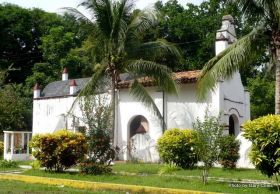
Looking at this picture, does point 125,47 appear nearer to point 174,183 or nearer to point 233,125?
point 233,125

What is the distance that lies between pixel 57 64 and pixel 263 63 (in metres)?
18.4

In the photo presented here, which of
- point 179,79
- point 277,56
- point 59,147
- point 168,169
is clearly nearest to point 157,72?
point 179,79

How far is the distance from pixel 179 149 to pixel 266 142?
21.8 ft

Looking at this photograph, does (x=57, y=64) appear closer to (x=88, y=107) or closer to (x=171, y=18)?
(x=171, y=18)

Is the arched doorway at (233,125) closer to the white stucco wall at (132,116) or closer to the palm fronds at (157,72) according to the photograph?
the white stucco wall at (132,116)

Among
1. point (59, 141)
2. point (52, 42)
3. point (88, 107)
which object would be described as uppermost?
point (52, 42)

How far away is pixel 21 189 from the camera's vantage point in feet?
38.8

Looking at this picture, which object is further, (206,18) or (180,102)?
(206,18)

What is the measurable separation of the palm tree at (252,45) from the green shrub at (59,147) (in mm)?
4971

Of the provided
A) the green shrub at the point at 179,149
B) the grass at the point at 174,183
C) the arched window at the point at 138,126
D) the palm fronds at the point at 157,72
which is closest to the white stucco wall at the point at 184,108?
the palm fronds at the point at 157,72

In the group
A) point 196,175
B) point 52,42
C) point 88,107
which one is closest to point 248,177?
point 196,175

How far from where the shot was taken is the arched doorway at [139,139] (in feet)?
76.4

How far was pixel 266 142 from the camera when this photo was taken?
11062 mm

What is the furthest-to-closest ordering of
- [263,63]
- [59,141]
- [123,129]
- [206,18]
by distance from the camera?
[206,18], [263,63], [123,129], [59,141]
